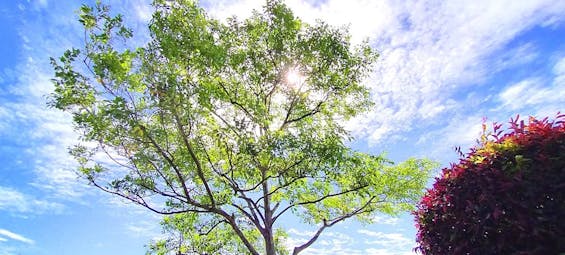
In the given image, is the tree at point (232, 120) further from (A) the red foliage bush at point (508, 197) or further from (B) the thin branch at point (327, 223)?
(A) the red foliage bush at point (508, 197)

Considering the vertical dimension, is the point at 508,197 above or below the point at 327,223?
below

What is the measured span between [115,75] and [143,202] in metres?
4.00

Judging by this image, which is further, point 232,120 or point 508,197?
point 232,120

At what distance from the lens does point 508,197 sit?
4.29 meters

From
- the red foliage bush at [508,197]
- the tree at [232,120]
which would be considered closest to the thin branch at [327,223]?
the tree at [232,120]

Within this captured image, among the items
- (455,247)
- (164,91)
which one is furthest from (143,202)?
(455,247)

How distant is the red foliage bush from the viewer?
406 cm

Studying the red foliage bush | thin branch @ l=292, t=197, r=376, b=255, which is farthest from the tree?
the red foliage bush

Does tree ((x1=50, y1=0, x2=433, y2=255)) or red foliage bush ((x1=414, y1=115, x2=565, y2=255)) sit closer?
red foliage bush ((x1=414, y1=115, x2=565, y2=255))

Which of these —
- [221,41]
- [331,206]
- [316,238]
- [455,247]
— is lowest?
[455,247]

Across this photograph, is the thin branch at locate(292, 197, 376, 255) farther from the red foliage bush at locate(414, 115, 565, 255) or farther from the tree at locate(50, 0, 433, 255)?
the red foliage bush at locate(414, 115, 565, 255)

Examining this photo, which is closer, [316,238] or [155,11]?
[155,11]

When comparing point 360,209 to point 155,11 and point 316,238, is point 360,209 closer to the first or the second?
point 316,238

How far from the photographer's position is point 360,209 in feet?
46.9
